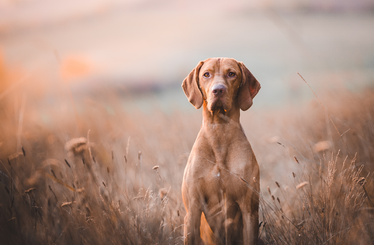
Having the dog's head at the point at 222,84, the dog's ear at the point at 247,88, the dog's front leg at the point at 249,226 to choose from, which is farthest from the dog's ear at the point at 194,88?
the dog's front leg at the point at 249,226

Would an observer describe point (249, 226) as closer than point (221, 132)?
Yes

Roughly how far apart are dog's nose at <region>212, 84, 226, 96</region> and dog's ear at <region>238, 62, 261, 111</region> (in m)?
0.30

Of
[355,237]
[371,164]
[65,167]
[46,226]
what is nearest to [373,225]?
[355,237]

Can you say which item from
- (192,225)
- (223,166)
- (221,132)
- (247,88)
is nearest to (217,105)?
(221,132)

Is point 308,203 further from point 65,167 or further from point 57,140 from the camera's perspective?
point 57,140

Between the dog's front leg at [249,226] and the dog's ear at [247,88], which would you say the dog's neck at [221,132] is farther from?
the dog's front leg at [249,226]

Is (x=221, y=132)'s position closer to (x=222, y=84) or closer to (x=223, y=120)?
(x=223, y=120)

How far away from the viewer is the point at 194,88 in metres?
2.75

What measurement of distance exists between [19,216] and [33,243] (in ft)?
0.98

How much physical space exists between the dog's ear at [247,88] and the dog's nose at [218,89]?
11.8 inches

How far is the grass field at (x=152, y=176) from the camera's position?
2328 mm

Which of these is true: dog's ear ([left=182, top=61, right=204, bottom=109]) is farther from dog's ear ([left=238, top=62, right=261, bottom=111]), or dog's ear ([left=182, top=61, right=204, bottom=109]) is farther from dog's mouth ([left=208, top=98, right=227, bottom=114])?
dog's ear ([left=238, top=62, right=261, bottom=111])

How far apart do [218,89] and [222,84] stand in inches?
3.3

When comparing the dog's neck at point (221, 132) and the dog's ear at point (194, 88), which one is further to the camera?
the dog's ear at point (194, 88)
